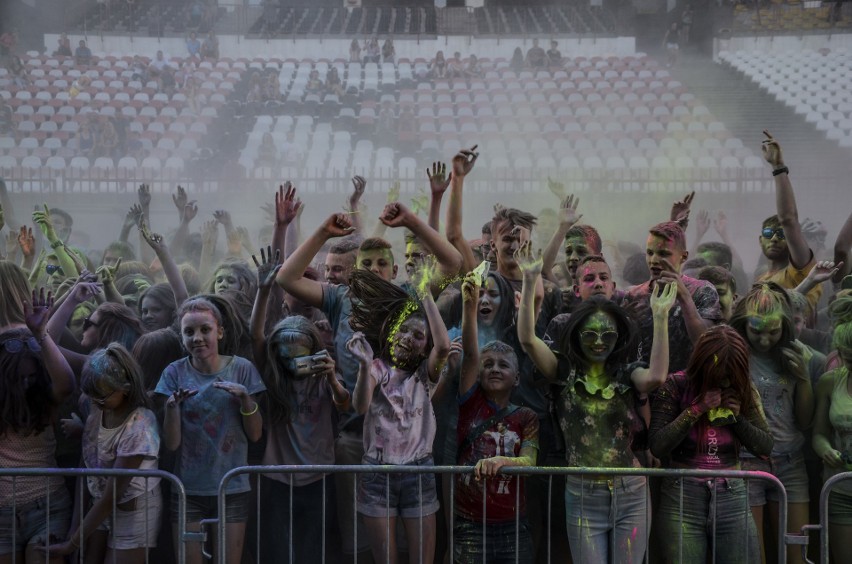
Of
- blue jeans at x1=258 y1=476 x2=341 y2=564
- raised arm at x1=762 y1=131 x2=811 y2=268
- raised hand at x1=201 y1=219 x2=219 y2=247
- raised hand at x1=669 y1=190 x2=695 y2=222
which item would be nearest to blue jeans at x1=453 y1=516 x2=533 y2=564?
blue jeans at x1=258 y1=476 x2=341 y2=564

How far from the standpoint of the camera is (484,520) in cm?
369

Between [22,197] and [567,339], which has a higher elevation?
[22,197]

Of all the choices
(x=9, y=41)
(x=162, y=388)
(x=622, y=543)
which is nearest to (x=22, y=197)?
(x=9, y=41)

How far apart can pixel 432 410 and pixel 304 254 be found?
841 mm

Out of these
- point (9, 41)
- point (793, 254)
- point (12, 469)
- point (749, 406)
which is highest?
point (9, 41)

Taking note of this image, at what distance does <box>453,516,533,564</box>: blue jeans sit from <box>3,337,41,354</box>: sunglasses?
1.94 m

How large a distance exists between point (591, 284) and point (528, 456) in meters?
0.86

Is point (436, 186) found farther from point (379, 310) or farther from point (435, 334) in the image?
point (435, 334)

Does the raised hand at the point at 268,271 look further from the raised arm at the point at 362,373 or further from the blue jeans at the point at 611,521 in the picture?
the blue jeans at the point at 611,521

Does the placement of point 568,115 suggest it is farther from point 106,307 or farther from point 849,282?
point 106,307

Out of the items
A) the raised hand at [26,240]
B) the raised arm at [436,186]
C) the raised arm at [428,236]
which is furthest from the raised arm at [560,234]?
the raised hand at [26,240]

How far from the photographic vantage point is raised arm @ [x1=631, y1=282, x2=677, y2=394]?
149 inches

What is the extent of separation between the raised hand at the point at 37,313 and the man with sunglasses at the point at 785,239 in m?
3.39

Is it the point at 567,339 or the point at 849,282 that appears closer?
the point at 567,339
